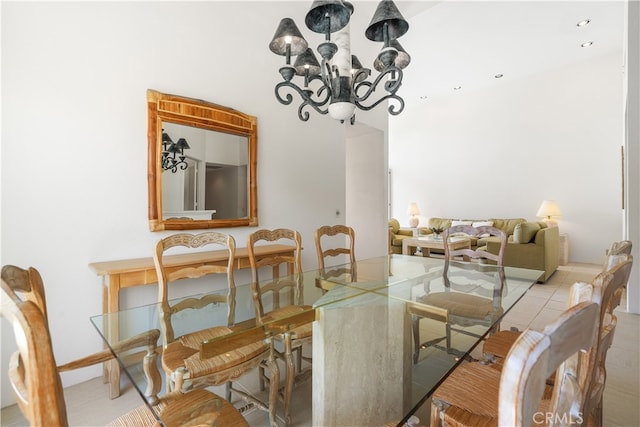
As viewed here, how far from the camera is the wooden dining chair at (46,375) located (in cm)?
56

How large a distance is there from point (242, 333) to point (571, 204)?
7.05 metres

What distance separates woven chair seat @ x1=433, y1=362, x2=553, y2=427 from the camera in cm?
100

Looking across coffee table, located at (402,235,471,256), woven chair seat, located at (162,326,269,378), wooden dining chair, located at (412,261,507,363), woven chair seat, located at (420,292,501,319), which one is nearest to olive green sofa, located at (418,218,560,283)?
coffee table, located at (402,235,471,256)

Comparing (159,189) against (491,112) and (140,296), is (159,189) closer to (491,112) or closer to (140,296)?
(140,296)

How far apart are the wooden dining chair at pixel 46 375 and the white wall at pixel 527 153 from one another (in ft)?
23.4

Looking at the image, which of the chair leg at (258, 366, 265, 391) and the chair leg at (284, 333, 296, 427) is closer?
the chair leg at (284, 333, 296, 427)

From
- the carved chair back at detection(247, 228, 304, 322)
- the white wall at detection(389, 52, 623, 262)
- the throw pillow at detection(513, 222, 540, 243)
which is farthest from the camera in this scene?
the white wall at detection(389, 52, 623, 262)

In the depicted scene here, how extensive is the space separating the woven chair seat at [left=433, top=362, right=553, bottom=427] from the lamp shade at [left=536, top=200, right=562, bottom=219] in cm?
570

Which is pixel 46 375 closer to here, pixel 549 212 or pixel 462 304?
pixel 462 304

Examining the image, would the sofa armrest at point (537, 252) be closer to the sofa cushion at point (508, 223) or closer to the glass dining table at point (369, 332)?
the sofa cushion at point (508, 223)

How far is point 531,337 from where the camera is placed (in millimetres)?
420

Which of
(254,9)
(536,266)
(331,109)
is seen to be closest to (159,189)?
(331,109)

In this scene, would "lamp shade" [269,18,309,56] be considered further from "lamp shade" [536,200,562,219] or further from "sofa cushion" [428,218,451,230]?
"lamp shade" [536,200,562,219]

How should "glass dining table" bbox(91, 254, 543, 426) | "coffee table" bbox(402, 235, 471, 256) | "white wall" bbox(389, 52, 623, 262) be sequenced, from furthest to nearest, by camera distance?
"white wall" bbox(389, 52, 623, 262) → "coffee table" bbox(402, 235, 471, 256) → "glass dining table" bbox(91, 254, 543, 426)
